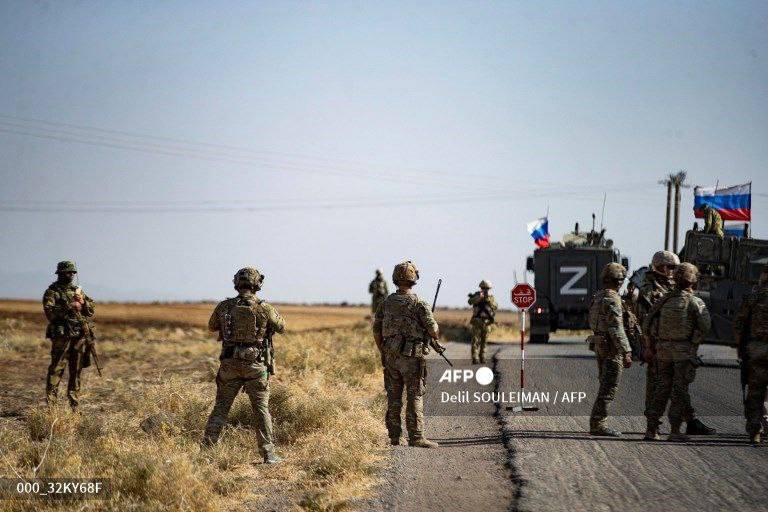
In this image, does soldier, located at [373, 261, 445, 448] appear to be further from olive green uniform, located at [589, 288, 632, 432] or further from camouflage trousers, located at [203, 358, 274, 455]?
olive green uniform, located at [589, 288, 632, 432]

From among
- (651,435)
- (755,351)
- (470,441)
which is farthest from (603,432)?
(755,351)

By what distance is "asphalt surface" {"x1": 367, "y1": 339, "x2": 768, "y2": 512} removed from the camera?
7.71 metres

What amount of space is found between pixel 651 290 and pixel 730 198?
55.0ft

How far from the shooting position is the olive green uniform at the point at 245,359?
9.52 m

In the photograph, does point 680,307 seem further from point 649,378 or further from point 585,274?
point 585,274

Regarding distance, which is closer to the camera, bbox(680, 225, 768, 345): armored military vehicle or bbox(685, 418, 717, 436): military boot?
bbox(685, 418, 717, 436): military boot

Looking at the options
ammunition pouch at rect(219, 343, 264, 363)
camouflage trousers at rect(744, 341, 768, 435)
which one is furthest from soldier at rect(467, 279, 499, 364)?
ammunition pouch at rect(219, 343, 264, 363)

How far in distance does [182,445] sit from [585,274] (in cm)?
2015

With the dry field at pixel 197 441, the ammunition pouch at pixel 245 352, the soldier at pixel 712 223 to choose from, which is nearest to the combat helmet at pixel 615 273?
the dry field at pixel 197 441

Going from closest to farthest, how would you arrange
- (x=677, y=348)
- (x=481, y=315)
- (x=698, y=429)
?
(x=677, y=348) → (x=698, y=429) → (x=481, y=315)

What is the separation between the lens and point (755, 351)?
10.5m

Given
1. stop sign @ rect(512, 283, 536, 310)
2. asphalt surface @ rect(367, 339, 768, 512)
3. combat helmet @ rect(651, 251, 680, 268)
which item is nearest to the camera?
asphalt surface @ rect(367, 339, 768, 512)

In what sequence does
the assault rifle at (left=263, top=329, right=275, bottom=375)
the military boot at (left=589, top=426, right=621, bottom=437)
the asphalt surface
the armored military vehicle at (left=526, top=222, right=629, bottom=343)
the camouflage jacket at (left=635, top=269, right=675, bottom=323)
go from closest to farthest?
the asphalt surface < the assault rifle at (left=263, top=329, right=275, bottom=375) < the military boot at (left=589, top=426, right=621, bottom=437) < the camouflage jacket at (left=635, top=269, right=675, bottom=323) < the armored military vehicle at (left=526, top=222, right=629, bottom=343)

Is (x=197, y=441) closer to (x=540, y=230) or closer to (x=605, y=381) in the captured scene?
(x=605, y=381)
